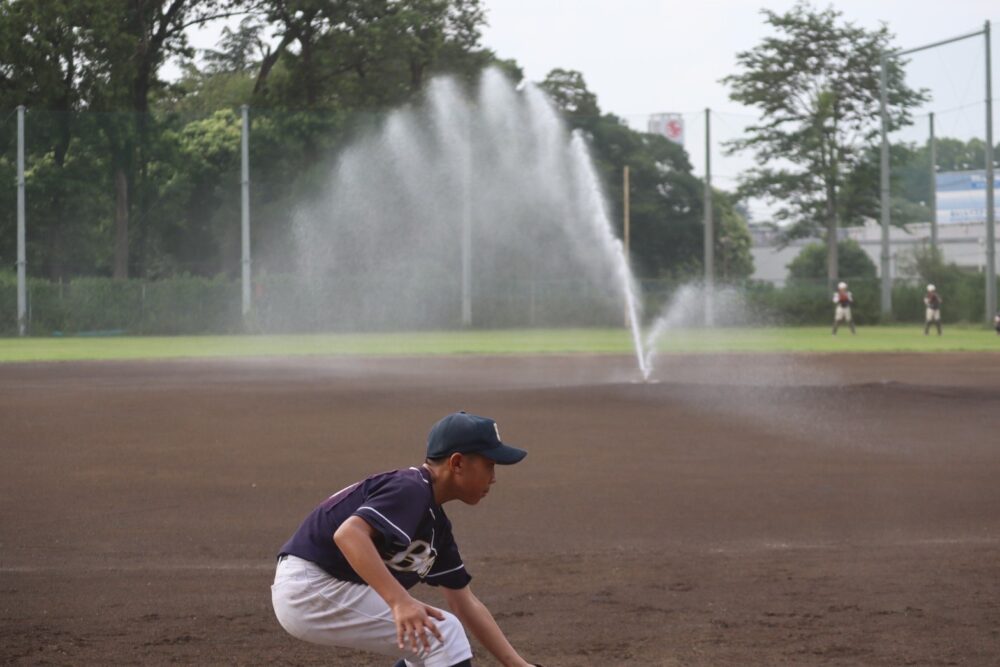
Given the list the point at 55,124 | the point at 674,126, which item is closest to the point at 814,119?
the point at 674,126

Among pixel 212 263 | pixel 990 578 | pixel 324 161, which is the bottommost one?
pixel 990 578

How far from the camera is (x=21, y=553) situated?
8953 millimetres

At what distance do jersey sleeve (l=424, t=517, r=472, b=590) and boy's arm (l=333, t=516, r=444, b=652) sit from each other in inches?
17.1

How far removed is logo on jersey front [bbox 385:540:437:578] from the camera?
12.7 feet

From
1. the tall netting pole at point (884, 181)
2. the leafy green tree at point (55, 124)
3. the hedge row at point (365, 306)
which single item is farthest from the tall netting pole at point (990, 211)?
the leafy green tree at point (55, 124)

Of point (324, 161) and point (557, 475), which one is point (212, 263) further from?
point (557, 475)

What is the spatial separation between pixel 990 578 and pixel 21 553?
21.0 ft

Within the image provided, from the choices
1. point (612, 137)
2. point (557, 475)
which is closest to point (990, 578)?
point (557, 475)

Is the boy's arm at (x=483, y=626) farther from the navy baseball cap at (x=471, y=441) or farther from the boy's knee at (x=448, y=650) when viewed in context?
the navy baseball cap at (x=471, y=441)

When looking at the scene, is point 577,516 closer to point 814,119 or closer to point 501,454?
point 501,454

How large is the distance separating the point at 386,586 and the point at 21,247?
139ft

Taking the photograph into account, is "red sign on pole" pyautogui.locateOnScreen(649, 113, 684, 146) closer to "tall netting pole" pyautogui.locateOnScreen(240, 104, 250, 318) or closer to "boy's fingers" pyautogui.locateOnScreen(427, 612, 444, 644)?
"tall netting pole" pyautogui.locateOnScreen(240, 104, 250, 318)

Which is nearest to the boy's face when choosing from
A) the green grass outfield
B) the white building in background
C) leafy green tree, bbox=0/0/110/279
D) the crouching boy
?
the crouching boy

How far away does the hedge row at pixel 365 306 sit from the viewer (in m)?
44.3
